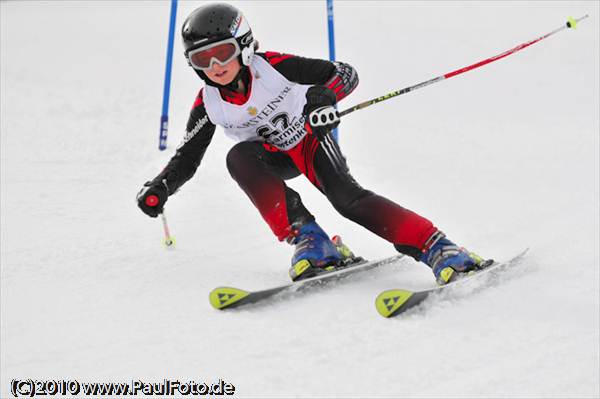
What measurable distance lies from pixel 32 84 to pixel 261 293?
204 inches

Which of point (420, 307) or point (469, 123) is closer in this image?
point (420, 307)

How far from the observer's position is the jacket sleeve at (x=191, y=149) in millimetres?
3494

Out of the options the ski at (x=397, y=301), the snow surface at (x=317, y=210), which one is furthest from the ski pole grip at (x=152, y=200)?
the ski at (x=397, y=301)

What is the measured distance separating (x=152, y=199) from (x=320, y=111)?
89cm

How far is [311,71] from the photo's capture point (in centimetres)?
344

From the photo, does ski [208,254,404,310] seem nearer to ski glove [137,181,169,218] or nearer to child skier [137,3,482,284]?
child skier [137,3,482,284]

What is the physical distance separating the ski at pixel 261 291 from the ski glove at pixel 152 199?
25.3 inches

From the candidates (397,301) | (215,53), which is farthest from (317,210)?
(397,301)

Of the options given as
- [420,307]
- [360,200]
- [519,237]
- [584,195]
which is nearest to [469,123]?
[584,195]

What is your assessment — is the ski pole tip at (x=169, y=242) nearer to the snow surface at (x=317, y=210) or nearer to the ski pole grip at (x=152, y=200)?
the snow surface at (x=317, y=210)

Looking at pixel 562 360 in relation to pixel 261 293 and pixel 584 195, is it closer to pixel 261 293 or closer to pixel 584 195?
pixel 261 293

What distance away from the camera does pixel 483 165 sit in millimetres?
5633

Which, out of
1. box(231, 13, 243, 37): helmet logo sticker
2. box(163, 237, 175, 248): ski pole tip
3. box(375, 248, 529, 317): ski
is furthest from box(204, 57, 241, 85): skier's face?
box(375, 248, 529, 317): ski

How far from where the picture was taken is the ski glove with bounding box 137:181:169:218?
132 inches
